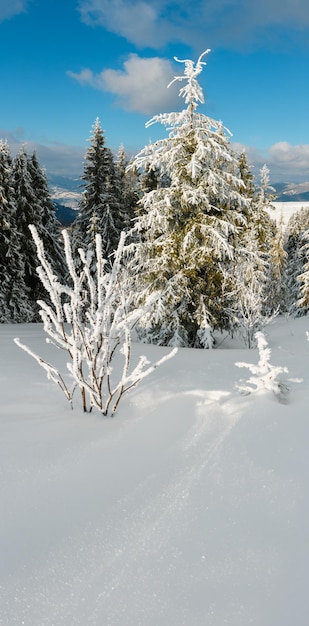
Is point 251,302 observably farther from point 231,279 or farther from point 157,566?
point 157,566

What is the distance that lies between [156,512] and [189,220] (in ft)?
23.8

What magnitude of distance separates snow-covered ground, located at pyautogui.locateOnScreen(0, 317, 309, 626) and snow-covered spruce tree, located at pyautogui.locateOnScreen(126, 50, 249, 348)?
526cm

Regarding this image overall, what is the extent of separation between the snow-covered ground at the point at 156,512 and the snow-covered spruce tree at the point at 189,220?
5.26 metres

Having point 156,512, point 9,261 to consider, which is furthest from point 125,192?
point 156,512

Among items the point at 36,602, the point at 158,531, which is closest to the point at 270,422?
the point at 158,531

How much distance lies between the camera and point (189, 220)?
844 cm

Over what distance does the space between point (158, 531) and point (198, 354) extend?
4.37 meters

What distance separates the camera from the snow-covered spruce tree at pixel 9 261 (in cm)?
1748

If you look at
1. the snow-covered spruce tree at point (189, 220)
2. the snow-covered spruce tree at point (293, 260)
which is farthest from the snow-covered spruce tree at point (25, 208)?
the snow-covered spruce tree at point (293, 260)

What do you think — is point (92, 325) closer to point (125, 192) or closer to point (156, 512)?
point (156, 512)

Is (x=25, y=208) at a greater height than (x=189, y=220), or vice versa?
(x=25, y=208)

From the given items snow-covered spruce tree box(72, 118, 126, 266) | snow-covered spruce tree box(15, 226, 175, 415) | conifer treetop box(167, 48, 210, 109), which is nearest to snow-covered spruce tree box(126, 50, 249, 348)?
conifer treetop box(167, 48, 210, 109)

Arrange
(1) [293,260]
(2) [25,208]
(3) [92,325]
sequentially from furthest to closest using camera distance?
1. (1) [293,260]
2. (2) [25,208]
3. (3) [92,325]

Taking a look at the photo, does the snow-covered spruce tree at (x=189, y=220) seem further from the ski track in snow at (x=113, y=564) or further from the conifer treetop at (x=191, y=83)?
the ski track in snow at (x=113, y=564)
